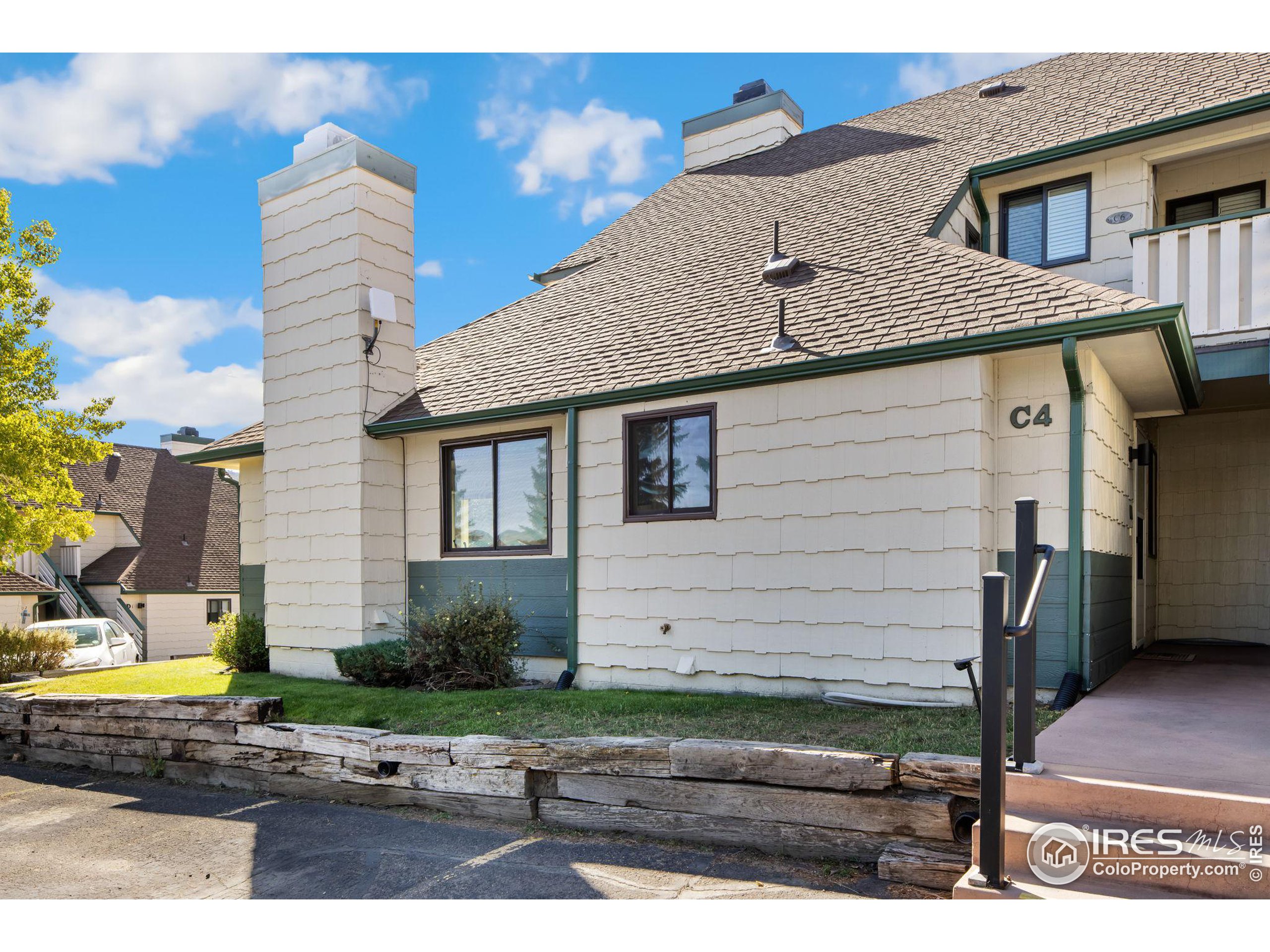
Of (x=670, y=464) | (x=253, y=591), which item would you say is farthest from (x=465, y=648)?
(x=253, y=591)

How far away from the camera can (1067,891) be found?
133 inches

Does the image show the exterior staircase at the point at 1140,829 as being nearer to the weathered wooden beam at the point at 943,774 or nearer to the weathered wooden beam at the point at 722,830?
the weathered wooden beam at the point at 943,774

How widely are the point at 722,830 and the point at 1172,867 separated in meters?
→ 2.17

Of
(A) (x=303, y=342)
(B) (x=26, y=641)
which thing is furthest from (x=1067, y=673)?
(B) (x=26, y=641)

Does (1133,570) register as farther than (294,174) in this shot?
No

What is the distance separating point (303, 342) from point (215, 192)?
296 centimetres

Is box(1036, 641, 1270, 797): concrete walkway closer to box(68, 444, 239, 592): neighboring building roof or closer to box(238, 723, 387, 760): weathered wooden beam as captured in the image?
box(238, 723, 387, 760): weathered wooden beam

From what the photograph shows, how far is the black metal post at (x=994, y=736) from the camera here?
11.1 feet

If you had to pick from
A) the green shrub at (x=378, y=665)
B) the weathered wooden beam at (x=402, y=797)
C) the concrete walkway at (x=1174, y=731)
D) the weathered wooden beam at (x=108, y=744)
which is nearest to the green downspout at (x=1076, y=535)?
the concrete walkway at (x=1174, y=731)

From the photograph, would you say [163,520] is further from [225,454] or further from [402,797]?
[402,797]

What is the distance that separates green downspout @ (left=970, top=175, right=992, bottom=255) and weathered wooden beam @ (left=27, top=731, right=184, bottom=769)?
958 centimetres

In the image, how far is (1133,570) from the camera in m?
8.88

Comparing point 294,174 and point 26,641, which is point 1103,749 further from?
point 26,641

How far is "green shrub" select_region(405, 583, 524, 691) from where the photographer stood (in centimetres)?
834
